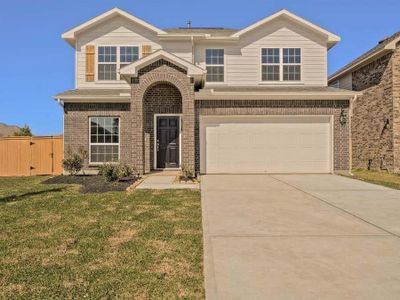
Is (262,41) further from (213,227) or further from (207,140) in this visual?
(213,227)

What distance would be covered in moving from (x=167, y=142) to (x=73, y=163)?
4210mm

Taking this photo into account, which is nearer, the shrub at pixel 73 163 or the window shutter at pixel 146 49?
the shrub at pixel 73 163

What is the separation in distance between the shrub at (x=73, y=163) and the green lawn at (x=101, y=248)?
→ 5544 millimetres

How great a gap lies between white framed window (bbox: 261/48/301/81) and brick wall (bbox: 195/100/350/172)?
7.54ft

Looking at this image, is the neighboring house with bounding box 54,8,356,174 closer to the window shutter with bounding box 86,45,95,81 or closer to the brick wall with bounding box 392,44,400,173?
the window shutter with bounding box 86,45,95,81

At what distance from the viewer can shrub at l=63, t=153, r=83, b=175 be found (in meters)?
14.4

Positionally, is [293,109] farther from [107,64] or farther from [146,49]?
[107,64]

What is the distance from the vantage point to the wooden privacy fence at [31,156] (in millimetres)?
16984

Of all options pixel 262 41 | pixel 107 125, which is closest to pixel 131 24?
pixel 107 125

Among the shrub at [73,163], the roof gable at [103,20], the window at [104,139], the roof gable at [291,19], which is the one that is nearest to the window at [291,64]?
the roof gable at [291,19]

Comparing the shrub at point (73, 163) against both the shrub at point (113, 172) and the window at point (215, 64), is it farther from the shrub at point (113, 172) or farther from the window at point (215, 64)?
the window at point (215, 64)

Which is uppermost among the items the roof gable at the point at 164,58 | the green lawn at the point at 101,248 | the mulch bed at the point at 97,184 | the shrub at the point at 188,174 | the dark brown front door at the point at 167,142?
the roof gable at the point at 164,58

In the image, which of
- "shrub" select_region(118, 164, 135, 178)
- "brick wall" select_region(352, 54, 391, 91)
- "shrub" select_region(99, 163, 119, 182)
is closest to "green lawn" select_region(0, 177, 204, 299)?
"shrub" select_region(99, 163, 119, 182)

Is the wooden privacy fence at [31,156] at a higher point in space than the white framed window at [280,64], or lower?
lower
